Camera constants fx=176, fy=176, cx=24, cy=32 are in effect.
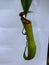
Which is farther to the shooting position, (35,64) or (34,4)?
(35,64)

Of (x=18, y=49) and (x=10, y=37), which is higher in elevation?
(x=10, y=37)

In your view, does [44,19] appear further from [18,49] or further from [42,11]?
[18,49]

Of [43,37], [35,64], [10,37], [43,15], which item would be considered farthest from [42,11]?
[35,64]

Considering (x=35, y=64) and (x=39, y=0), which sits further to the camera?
(x=35, y=64)

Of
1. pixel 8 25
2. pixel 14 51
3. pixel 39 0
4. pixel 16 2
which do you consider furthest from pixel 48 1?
pixel 14 51

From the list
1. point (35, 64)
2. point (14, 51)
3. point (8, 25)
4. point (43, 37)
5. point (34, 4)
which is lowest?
point (35, 64)

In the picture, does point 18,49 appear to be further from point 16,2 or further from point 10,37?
point 16,2
